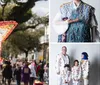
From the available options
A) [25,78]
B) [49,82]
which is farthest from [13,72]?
[49,82]

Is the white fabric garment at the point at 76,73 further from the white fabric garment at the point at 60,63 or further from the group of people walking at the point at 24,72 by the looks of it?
the group of people walking at the point at 24,72

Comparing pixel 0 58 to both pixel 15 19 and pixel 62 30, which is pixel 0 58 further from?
pixel 62 30

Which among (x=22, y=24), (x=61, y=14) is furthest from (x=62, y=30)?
(x=22, y=24)

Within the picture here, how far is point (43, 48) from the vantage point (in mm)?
1335

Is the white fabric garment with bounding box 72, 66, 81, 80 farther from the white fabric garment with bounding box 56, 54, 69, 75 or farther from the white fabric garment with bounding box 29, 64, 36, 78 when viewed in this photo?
the white fabric garment with bounding box 29, 64, 36, 78

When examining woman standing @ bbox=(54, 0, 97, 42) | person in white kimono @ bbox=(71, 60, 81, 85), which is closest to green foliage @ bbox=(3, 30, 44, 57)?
woman standing @ bbox=(54, 0, 97, 42)

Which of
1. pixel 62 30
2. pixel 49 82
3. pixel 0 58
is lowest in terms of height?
pixel 49 82

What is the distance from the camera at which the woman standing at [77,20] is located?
1293 mm

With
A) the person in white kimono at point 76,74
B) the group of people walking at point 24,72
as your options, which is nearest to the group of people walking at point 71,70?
the person in white kimono at point 76,74

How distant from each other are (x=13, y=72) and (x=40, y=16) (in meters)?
0.32

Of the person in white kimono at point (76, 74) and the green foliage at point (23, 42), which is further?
the green foliage at point (23, 42)

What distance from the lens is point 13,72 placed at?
1.33 meters

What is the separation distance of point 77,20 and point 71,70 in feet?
0.84

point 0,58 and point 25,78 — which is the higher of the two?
point 0,58
